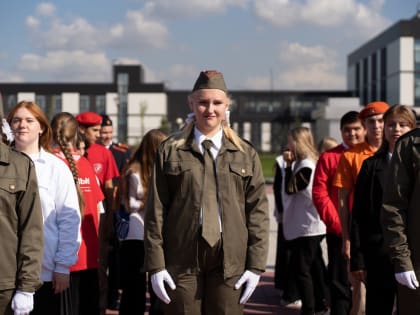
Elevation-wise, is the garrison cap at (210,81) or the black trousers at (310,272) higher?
the garrison cap at (210,81)

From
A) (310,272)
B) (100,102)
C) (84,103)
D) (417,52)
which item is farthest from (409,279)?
(100,102)

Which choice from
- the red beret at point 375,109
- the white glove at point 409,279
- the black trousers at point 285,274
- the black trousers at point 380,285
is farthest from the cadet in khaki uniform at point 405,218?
the black trousers at point 285,274

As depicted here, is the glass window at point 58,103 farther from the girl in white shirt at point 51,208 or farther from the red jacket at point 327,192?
the girl in white shirt at point 51,208

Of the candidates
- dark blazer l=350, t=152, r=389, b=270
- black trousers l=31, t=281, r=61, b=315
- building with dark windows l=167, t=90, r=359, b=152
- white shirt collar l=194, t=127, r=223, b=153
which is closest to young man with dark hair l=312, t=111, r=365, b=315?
dark blazer l=350, t=152, r=389, b=270

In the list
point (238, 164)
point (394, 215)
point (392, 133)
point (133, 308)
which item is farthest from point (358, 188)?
point (133, 308)

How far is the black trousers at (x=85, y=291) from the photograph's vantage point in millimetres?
4848

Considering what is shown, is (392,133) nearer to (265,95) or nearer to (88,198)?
(88,198)

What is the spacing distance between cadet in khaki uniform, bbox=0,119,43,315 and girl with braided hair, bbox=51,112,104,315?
3.81 feet

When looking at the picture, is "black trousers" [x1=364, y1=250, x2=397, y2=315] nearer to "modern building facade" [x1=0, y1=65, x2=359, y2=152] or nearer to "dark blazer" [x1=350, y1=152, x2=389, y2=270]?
"dark blazer" [x1=350, y1=152, x2=389, y2=270]

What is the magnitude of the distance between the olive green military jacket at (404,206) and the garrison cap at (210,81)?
106 cm

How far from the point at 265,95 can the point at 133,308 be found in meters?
81.0

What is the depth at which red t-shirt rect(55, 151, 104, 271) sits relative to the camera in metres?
A: 4.93

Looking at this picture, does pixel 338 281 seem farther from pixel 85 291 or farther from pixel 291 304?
pixel 85 291

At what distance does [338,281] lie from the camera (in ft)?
20.4
